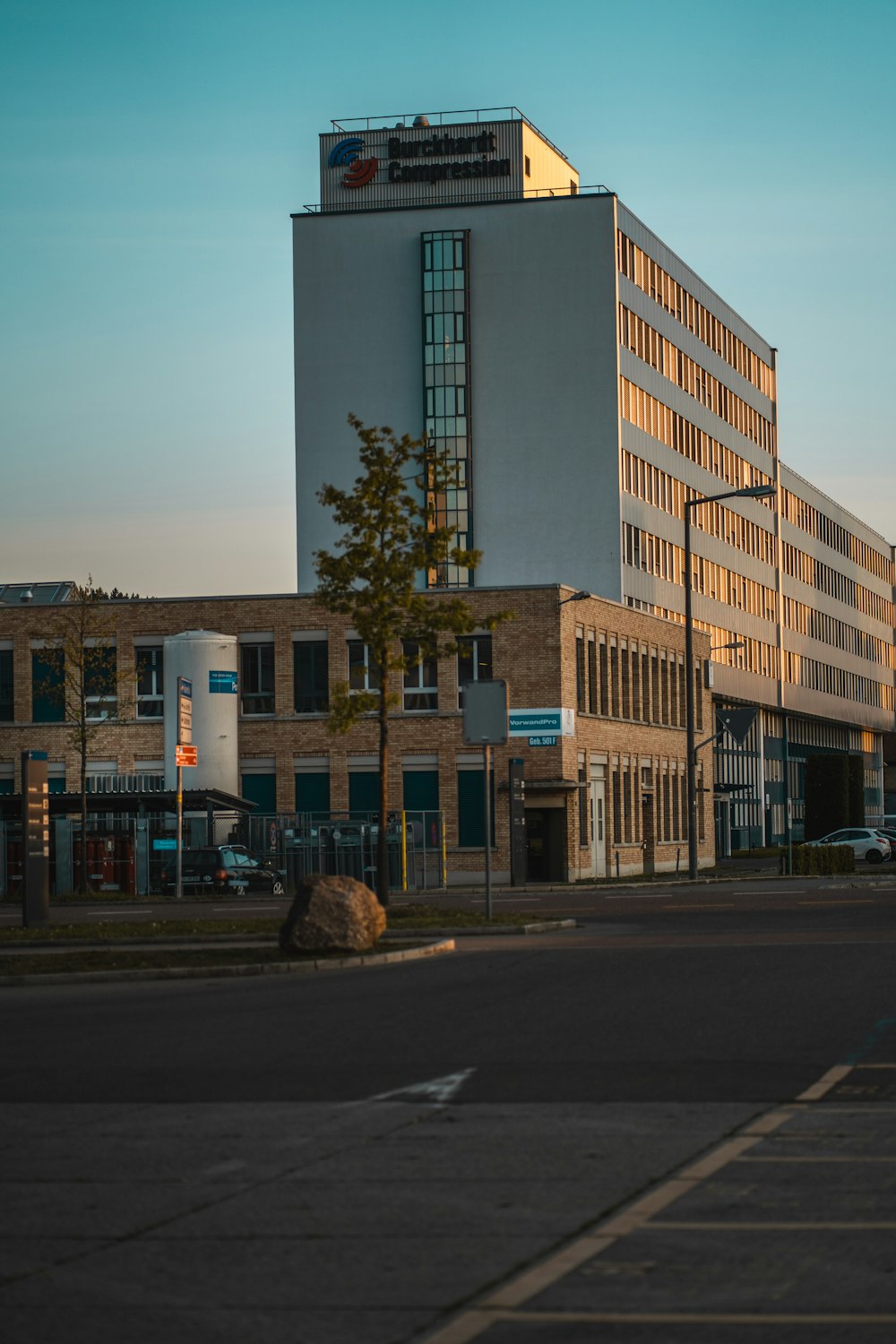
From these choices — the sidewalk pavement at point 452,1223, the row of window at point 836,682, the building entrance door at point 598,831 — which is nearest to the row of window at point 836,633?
the row of window at point 836,682

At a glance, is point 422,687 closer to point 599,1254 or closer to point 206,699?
point 206,699

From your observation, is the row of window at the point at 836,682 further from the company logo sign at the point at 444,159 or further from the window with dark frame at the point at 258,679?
the window with dark frame at the point at 258,679

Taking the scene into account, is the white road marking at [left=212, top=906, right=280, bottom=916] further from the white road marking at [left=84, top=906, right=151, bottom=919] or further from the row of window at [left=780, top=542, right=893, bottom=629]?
the row of window at [left=780, top=542, right=893, bottom=629]

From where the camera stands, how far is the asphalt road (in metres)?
6.31

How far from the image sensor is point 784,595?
11250cm

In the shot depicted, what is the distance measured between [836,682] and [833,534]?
10.4 metres

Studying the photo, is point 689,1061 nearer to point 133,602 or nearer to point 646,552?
point 133,602

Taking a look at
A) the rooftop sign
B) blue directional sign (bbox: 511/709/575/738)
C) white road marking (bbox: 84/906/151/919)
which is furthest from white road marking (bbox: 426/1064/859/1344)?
the rooftop sign

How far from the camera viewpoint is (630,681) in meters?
67.9

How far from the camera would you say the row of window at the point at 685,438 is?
83.8m

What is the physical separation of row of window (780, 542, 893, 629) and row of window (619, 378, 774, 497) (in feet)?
20.6

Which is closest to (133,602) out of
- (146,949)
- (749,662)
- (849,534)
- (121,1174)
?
(146,949)

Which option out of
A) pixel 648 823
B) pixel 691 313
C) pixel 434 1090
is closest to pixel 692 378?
pixel 691 313

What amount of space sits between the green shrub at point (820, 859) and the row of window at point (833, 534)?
55.4 meters
